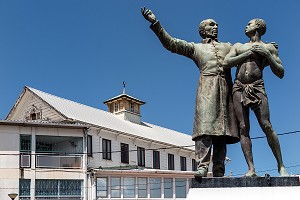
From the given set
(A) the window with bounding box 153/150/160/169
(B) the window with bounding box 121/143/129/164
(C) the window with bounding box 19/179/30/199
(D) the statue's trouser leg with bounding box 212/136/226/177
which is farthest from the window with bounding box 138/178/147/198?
(D) the statue's trouser leg with bounding box 212/136/226/177

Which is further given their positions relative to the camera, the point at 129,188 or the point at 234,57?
the point at 129,188

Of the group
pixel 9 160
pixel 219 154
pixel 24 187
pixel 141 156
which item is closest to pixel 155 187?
pixel 141 156

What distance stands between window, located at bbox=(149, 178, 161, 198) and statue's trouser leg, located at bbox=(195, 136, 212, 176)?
31.7m

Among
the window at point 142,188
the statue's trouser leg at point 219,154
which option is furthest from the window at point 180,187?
the statue's trouser leg at point 219,154

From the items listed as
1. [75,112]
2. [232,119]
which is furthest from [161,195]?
[232,119]

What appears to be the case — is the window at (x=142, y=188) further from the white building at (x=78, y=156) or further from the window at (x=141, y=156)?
the window at (x=141, y=156)

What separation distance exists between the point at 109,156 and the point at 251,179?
33.8m

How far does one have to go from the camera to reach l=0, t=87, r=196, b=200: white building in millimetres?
36844

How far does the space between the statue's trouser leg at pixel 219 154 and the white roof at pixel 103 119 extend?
31.6 metres

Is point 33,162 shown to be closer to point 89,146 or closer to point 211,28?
point 89,146

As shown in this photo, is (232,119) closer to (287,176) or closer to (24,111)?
(287,176)

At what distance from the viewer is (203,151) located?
909 cm

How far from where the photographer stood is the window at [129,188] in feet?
129

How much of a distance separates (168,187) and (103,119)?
7659 mm
